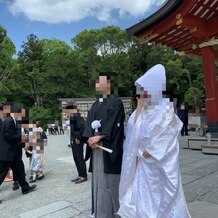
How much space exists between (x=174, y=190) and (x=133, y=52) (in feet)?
114

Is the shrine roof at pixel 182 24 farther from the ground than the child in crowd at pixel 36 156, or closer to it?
farther from the ground

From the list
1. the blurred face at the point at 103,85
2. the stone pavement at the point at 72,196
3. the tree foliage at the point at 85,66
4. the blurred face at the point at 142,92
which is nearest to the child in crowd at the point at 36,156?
the stone pavement at the point at 72,196

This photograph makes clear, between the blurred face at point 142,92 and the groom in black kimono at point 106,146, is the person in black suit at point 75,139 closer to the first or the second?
the groom in black kimono at point 106,146

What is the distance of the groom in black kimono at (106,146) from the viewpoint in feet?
11.7

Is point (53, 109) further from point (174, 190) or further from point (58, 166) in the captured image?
point (174, 190)

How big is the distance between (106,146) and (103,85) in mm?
688

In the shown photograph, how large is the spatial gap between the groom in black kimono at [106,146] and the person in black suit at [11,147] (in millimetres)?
2442

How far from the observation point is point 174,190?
10.2ft

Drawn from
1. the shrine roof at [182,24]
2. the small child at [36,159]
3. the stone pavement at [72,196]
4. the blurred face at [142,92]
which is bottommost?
the stone pavement at [72,196]

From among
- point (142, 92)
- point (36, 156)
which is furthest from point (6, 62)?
point (142, 92)

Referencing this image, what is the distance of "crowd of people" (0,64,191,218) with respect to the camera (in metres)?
3.12

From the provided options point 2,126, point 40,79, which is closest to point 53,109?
point 40,79

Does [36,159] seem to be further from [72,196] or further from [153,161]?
[153,161]

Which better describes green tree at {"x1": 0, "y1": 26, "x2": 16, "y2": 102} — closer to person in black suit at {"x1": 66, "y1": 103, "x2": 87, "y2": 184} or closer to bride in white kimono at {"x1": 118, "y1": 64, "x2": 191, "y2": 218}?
person in black suit at {"x1": 66, "y1": 103, "x2": 87, "y2": 184}
